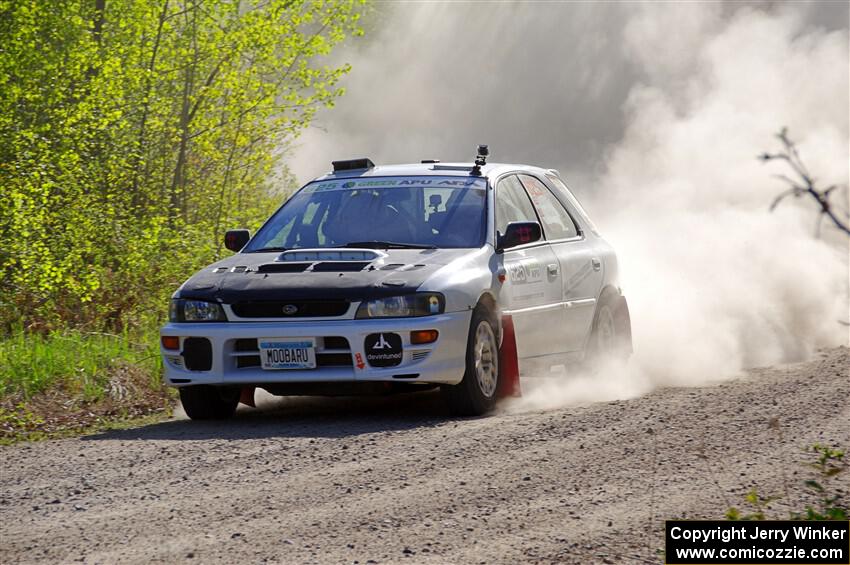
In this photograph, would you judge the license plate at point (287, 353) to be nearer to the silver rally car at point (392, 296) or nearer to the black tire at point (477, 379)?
the silver rally car at point (392, 296)

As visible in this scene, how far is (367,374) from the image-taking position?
345 inches

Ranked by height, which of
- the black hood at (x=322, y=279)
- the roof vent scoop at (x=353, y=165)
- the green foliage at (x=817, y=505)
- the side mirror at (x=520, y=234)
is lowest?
the green foliage at (x=817, y=505)

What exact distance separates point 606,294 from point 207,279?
350 centimetres

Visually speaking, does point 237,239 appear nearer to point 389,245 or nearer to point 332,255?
point 332,255

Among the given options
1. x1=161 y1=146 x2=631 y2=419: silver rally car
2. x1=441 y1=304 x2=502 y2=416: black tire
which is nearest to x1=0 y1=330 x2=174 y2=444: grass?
x1=161 y1=146 x2=631 y2=419: silver rally car

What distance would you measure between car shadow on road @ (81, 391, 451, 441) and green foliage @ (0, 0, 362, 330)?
12.3 feet

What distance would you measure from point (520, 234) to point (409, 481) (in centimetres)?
325

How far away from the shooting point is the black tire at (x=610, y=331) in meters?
11.0

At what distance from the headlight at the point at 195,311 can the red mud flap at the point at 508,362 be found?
6.10 feet

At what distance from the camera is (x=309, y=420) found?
920cm

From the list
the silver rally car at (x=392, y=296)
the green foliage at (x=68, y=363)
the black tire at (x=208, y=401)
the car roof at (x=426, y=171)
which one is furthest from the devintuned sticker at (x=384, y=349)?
the green foliage at (x=68, y=363)

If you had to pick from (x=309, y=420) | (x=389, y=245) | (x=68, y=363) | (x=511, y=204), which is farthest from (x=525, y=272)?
(x=68, y=363)

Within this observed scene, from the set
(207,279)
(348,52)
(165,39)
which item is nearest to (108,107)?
(165,39)

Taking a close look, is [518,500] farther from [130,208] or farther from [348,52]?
[348,52]
